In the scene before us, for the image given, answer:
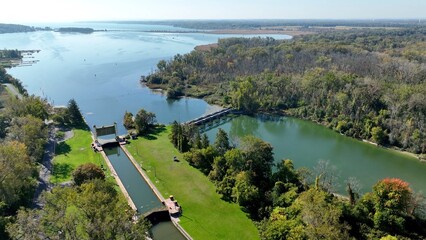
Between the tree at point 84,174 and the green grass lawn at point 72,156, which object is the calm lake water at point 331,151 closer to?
the tree at point 84,174

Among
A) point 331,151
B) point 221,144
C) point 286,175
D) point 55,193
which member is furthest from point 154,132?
point 55,193

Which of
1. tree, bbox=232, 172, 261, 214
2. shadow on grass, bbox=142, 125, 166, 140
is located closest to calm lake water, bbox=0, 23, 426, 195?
shadow on grass, bbox=142, 125, 166, 140

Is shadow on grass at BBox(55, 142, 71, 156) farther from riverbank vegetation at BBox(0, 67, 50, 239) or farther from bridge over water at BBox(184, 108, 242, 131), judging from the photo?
bridge over water at BBox(184, 108, 242, 131)

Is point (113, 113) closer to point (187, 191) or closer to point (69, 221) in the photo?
point (187, 191)

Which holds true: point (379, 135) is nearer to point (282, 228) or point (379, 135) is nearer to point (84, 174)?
point (282, 228)

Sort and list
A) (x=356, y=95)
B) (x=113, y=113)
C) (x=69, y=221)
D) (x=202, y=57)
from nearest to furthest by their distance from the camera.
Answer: (x=69, y=221) → (x=356, y=95) → (x=113, y=113) → (x=202, y=57)

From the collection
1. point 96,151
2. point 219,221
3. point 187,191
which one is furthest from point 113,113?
point 219,221

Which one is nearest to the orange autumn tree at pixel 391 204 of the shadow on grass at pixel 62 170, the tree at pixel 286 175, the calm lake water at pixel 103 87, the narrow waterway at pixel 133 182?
the tree at pixel 286 175
